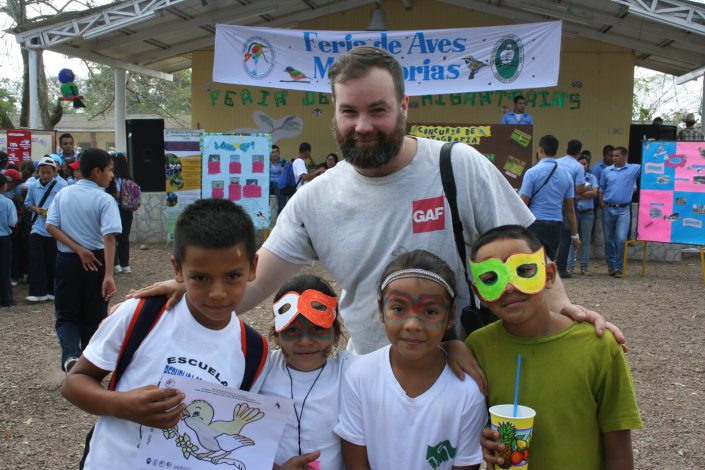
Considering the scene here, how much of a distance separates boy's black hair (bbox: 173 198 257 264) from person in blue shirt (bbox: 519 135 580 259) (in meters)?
7.26

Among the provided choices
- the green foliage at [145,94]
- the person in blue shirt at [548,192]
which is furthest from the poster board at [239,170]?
the green foliage at [145,94]

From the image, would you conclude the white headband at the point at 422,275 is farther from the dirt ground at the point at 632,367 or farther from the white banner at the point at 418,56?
the white banner at the point at 418,56

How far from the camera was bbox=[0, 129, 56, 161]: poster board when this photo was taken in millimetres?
12312

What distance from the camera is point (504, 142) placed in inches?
430

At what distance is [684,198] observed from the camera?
10094mm

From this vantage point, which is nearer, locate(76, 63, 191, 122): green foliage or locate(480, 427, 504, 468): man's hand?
locate(480, 427, 504, 468): man's hand

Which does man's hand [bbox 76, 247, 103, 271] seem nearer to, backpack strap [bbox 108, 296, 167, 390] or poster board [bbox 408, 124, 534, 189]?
backpack strap [bbox 108, 296, 167, 390]

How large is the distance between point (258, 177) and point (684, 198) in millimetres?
7046

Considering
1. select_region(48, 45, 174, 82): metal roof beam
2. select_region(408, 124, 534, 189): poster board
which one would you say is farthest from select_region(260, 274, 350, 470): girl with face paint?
select_region(48, 45, 174, 82): metal roof beam

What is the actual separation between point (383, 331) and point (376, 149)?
2.22ft

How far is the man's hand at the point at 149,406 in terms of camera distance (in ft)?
6.16

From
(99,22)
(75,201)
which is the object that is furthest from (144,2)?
(75,201)

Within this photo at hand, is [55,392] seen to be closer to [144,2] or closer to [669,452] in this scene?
[669,452]

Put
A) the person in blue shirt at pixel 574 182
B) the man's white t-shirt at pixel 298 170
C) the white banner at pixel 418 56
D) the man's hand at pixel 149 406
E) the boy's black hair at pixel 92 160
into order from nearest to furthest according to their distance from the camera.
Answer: the man's hand at pixel 149 406, the boy's black hair at pixel 92 160, the person in blue shirt at pixel 574 182, the white banner at pixel 418 56, the man's white t-shirt at pixel 298 170
